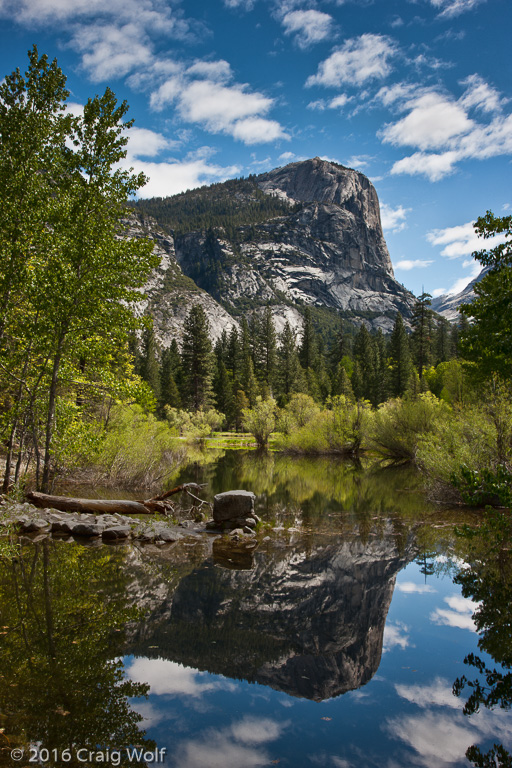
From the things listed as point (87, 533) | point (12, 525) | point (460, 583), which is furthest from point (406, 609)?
point (12, 525)

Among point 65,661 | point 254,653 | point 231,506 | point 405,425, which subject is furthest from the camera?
point 405,425

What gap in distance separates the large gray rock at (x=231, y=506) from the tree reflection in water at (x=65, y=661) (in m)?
4.96

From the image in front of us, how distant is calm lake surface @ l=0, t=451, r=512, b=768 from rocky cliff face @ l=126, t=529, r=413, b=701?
0.03 meters

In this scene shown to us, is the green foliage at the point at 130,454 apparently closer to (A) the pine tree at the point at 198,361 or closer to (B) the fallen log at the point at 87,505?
(B) the fallen log at the point at 87,505

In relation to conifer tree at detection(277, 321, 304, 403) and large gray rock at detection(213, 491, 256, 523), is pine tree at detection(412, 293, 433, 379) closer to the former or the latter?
conifer tree at detection(277, 321, 304, 403)

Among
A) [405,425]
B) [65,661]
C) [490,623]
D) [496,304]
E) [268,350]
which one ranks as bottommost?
[490,623]

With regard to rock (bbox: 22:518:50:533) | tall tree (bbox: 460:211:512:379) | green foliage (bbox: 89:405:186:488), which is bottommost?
rock (bbox: 22:518:50:533)

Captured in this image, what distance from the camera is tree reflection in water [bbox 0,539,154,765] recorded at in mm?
4016

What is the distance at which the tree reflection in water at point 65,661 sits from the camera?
4.02m

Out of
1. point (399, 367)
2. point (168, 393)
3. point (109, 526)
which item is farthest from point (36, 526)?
point (399, 367)

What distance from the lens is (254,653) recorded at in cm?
618

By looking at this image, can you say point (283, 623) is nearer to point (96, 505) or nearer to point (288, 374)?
point (96, 505)

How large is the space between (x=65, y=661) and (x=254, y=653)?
2560 millimetres

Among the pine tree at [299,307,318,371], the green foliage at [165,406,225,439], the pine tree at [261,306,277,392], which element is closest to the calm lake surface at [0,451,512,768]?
the green foliage at [165,406,225,439]
